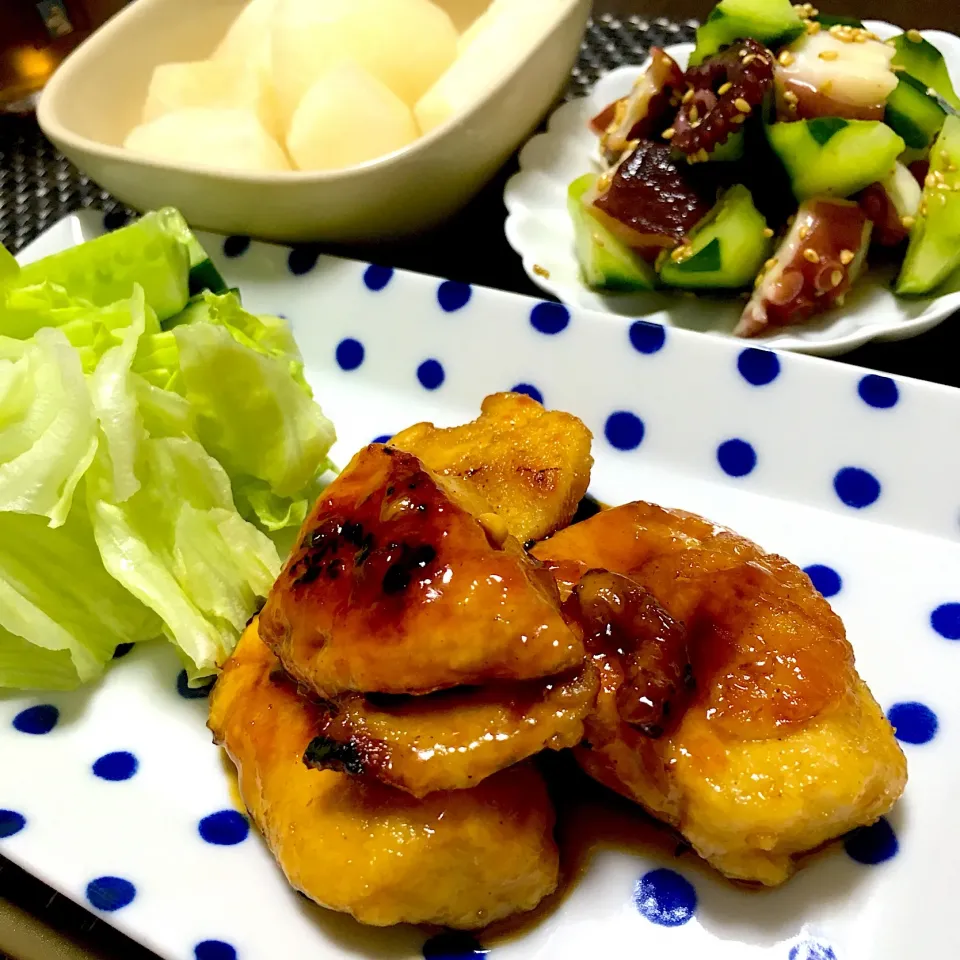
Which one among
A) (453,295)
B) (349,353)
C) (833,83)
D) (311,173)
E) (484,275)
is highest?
(311,173)

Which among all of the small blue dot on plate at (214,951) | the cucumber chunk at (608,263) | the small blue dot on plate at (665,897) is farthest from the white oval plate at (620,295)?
the small blue dot on plate at (214,951)

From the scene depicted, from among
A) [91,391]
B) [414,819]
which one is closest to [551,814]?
[414,819]

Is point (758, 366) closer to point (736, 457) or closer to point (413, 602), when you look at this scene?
point (736, 457)

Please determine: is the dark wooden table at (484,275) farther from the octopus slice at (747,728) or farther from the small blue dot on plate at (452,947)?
the octopus slice at (747,728)

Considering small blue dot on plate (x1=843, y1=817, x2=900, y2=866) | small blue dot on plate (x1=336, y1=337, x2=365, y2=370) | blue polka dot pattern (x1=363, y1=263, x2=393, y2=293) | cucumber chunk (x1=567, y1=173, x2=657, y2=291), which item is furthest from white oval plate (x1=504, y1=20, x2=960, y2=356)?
small blue dot on plate (x1=843, y1=817, x2=900, y2=866)

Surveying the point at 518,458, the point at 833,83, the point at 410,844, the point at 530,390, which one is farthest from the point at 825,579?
the point at 833,83

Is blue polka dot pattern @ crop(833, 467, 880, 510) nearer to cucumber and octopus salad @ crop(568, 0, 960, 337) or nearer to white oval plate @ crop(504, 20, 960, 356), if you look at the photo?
white oval plate @ crop(504, 20, 960, 356)
